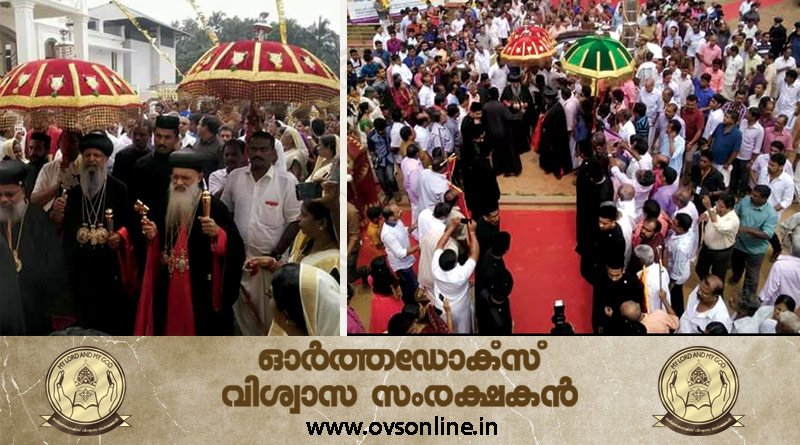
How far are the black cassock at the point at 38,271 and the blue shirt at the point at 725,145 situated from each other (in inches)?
155

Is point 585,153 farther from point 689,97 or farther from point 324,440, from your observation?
point 324,440

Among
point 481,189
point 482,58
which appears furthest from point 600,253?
point 482,58

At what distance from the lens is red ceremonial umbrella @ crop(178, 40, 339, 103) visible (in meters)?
4.79

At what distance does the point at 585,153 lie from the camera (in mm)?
5844

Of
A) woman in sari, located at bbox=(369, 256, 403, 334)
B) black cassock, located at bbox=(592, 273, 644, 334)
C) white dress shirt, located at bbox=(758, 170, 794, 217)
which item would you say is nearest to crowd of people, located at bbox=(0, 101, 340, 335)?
woman in sari, located at bbox=(369, 256, 403, 334)

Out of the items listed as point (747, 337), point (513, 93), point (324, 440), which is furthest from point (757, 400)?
point (513, 93)

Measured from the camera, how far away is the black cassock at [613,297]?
16.3ft

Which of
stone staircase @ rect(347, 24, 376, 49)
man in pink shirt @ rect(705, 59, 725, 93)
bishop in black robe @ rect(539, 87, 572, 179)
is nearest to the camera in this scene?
stone staircase @ rect(347, 24, 376, 49)

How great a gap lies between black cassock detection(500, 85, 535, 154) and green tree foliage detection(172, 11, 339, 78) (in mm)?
1627

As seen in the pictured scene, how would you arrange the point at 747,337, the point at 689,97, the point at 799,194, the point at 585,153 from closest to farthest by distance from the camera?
the point at 747,337 → the point at 799,194 → the point at 585,153 → the point at 689,97

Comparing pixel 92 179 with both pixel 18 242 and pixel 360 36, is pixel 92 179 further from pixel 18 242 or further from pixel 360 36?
pixel 360 36

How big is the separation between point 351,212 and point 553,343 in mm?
1284

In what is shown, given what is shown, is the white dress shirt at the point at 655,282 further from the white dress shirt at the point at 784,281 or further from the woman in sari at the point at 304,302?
the woman in sari at the point at 304,302

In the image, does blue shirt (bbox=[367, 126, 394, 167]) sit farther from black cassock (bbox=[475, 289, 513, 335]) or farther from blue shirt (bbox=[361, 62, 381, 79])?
black cassock (bbox=[475, 289, 513, 335])
